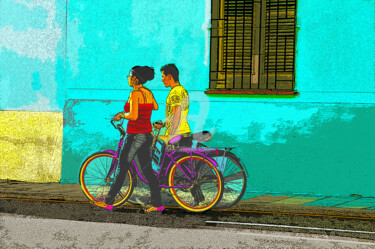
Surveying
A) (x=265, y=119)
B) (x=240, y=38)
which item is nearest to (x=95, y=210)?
(x=265, y=119)

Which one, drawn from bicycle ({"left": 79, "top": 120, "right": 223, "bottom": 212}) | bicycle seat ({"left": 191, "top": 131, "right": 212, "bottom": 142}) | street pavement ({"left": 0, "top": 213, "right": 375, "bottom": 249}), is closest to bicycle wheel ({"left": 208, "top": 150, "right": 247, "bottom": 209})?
bicycle ({"left": 79, "top": 120, "right": 223, "bottom": 212})

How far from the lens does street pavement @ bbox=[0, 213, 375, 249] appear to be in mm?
4938

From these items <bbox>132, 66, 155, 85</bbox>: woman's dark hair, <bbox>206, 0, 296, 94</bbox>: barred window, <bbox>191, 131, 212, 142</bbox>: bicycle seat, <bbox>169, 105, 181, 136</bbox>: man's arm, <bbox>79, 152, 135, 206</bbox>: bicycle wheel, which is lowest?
<bbox>79, 152, 135, 206</bbox>: bicycle wheel

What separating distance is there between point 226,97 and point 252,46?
39.8 inches

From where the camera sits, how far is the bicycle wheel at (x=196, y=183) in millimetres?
6473

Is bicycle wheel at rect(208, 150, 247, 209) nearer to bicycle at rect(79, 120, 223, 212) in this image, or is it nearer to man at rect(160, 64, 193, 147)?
bicycle at rect(79, 120, 223, 212)

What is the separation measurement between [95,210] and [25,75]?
12.2 feet

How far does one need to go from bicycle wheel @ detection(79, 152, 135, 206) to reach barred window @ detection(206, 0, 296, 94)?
255 cm

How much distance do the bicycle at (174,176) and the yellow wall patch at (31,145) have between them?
226cm

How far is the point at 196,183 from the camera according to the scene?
21.3 feet

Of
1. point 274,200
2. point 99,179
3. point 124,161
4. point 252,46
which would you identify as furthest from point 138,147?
point 252,46

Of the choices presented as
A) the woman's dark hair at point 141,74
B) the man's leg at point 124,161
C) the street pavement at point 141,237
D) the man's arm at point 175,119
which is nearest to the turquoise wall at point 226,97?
the woman's dark hair at point 141,74

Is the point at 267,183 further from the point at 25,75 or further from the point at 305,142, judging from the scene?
the point at 25,75

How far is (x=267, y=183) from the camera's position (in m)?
8.27
